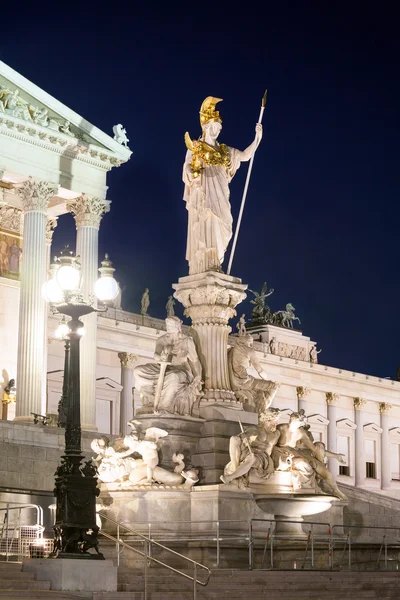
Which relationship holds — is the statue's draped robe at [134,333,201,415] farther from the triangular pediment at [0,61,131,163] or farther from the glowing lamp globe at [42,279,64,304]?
the triangular pediment at [0,61,131,163]

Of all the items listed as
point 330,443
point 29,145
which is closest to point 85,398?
point 29,145

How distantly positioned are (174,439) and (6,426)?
14751mm

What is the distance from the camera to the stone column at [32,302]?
143 ft

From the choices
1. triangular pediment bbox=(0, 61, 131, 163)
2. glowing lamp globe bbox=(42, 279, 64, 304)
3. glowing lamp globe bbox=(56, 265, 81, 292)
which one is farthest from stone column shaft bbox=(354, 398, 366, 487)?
glowing lamp globe bbox=(56, 265, 81, 292)

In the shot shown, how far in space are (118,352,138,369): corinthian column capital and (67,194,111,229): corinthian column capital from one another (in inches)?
584

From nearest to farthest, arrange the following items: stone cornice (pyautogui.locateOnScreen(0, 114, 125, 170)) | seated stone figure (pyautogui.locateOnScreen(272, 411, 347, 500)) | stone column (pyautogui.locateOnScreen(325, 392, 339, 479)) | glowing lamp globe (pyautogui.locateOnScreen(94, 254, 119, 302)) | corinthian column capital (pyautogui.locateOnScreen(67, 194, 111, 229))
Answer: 1. glowing lamp globe (pyautogui.locateOnScreen(94, 254, 119, 302))
2. seated stone figure (pyautogui.locateOnScreen(272, 411, 347, 500))
3. stone cornice (pyautogui.locateOnScreen(0, 114, 125, 170))
4. corinthian column capital (pyautogui.locateOnScreen(67, 194, 111, 229))
5. stone column (pyautogui.locateOnScreen(325, 392, 339, 479))

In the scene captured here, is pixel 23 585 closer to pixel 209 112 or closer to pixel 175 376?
pixel 175 376

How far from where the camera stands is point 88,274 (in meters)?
46.4

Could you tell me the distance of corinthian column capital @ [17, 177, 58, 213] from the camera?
46.2m

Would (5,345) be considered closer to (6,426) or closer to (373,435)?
(6,426)

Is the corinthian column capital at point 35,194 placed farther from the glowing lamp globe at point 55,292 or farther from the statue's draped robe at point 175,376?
the glowing lamp globe at point 55,292

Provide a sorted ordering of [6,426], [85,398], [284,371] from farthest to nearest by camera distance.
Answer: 1. [284,371]
2. [85,398]
3. [6,426]

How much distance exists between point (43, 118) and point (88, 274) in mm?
6272

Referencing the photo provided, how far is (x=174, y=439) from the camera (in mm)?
23891
